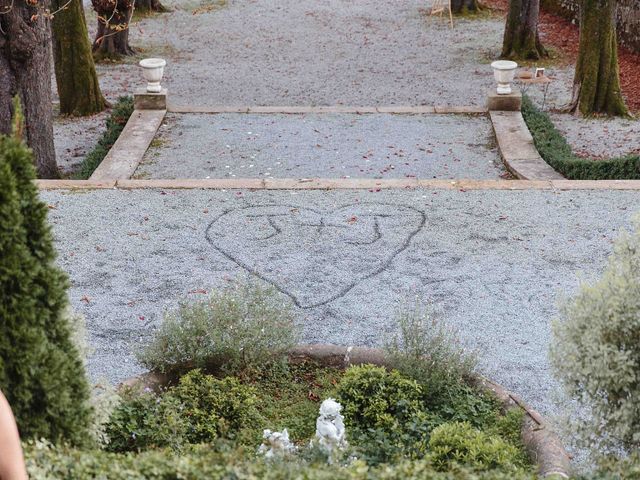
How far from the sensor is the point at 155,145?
1313cm

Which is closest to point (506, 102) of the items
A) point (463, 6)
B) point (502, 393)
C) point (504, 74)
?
point (504, 74)

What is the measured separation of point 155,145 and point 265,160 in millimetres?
1805

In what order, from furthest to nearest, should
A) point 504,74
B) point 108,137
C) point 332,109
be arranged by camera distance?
1. point 332,109
2. point 504,74
3. point 108,137

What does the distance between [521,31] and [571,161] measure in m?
8.49

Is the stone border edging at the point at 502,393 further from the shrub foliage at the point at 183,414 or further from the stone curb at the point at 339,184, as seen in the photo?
the stone curb at the point at 339,184

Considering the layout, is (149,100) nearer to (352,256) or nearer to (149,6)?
(352,256)

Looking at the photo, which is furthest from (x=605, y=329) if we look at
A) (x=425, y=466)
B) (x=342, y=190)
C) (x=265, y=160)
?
(x=265, y=160)

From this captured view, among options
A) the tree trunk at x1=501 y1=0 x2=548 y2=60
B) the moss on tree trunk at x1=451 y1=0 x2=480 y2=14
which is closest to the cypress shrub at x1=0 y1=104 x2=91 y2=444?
the tree trunk at x1=501 y1=0 x2=548 y2=60

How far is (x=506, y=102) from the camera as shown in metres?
14.6

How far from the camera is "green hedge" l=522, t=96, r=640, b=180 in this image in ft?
36.7

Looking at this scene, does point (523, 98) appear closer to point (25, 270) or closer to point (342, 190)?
point (342, 190)

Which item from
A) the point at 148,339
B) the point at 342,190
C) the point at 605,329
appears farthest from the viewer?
the point at 342,190

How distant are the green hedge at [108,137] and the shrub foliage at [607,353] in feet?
27.9

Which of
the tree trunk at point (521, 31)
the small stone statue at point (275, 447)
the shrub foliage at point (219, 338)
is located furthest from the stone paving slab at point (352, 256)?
the tree trunk at point (521, 31)
